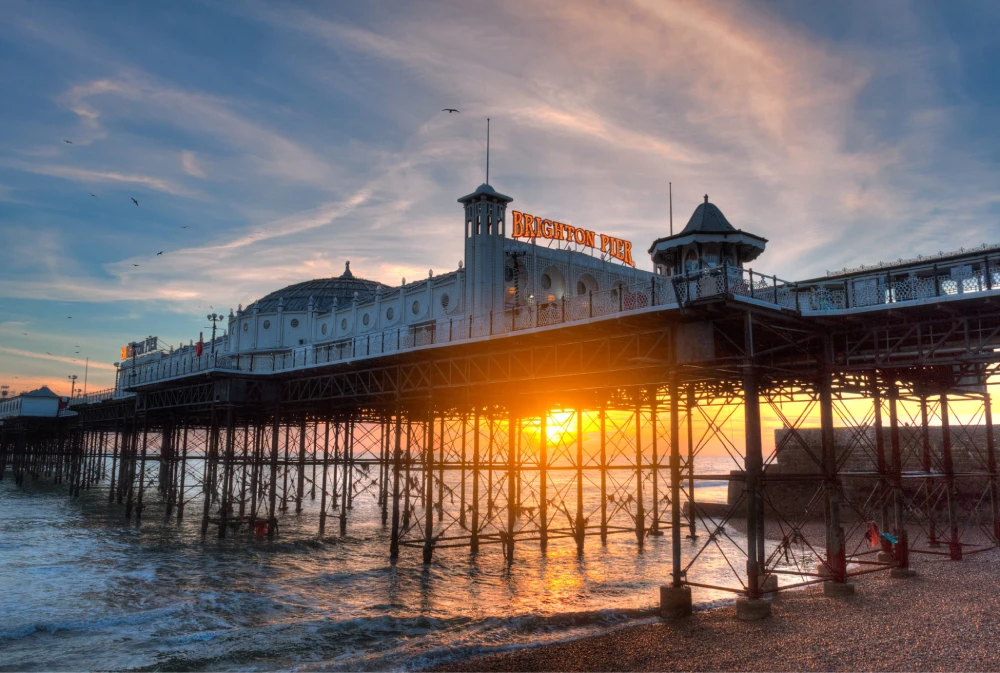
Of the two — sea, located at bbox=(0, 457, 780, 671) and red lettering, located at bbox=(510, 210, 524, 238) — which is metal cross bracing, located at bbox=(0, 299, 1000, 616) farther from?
red lettering, located at bbox=(510, 210, 524, 238)

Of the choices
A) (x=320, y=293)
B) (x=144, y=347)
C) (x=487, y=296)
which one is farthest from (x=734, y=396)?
(x=144, y=347)

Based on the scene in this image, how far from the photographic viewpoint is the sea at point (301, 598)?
19094 millimetres

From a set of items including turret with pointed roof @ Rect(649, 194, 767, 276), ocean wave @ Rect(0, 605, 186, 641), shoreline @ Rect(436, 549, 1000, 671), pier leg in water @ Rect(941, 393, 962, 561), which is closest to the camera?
shoreline @ Rect(436, 549, 1000, 671)

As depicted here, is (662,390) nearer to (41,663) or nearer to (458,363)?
(458,363)

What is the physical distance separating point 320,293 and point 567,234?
25.4m

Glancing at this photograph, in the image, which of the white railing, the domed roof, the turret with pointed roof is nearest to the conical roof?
the turret with pointed roof

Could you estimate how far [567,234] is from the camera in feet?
132

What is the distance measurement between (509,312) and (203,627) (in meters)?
13.8

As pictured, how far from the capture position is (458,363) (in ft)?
100

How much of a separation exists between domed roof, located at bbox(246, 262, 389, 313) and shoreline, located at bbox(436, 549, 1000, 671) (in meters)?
41.3

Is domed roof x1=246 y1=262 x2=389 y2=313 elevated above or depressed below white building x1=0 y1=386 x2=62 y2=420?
above

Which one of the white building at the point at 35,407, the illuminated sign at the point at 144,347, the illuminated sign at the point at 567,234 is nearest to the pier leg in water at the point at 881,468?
the illuminated sign at the point at 567,234

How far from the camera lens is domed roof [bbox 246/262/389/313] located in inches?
2247

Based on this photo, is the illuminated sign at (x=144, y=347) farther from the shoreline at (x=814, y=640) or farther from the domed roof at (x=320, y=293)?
the shoreline at (x=814, y=640)
